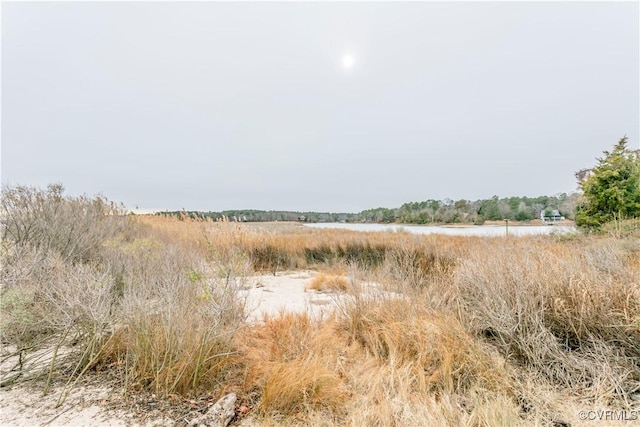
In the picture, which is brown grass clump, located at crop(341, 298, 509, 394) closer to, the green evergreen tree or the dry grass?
the dry grass

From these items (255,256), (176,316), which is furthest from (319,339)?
(255,256)

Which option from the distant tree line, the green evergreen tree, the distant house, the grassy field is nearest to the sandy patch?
the grassy field

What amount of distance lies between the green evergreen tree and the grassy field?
405 inches

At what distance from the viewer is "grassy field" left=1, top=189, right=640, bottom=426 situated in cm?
192

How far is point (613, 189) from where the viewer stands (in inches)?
393

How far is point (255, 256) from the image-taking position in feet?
26.3

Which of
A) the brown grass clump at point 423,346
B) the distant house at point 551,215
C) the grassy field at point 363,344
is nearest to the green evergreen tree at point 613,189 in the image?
the grassy field at point 363,344

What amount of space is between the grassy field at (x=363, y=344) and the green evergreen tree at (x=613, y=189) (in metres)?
10.3

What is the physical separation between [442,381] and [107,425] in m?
2.52

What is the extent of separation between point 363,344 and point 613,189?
1331 cm

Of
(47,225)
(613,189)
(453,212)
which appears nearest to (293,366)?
(47,225)

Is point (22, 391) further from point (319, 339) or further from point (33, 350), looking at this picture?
point (319, 339)

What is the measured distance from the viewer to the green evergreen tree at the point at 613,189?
988 centimetres

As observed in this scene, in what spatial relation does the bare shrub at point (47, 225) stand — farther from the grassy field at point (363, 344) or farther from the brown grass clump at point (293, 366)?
the brown grass clump at point (293, 366)
